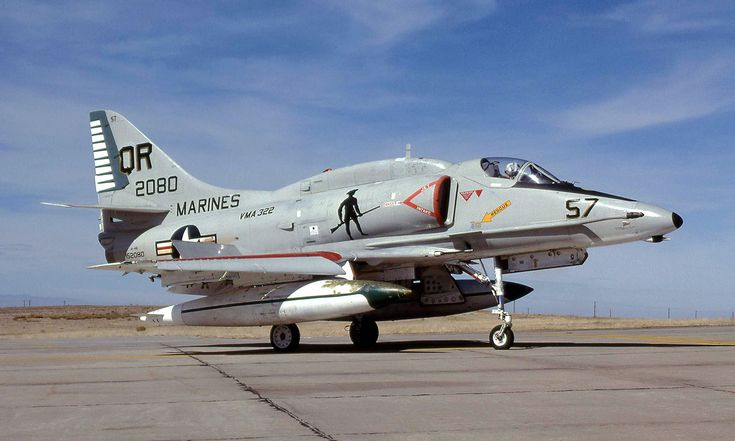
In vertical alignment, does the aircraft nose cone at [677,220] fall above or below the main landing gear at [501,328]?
above

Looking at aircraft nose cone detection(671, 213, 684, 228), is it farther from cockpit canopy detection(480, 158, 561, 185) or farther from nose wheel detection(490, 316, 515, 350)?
nose wheel detection(490, 316, 515, 350)

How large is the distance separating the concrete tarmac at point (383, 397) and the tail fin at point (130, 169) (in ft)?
26.1

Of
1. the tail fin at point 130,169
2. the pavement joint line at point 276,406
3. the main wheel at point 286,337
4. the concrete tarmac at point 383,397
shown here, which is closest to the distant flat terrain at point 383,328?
the tail fin at point 130,169

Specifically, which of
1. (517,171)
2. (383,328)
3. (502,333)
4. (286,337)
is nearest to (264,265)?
(286,337)

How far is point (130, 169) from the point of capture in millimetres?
22078

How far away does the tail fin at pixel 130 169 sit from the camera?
21.7 metres

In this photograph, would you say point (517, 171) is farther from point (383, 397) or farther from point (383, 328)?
point (383, 328)

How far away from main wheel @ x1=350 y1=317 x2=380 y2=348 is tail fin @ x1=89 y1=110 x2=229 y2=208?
595 centimetres

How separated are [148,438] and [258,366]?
6503 mm

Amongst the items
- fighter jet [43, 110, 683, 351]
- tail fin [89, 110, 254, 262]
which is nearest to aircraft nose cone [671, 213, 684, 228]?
fighter jet [43, 110, 683, 351]

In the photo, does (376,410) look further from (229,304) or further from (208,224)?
(208,224)

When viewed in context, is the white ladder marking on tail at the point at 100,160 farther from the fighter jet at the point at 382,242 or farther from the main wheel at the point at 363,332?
the main wheel at the point at 363,332

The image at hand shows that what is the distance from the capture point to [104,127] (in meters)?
22.4

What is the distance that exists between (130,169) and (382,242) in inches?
340
